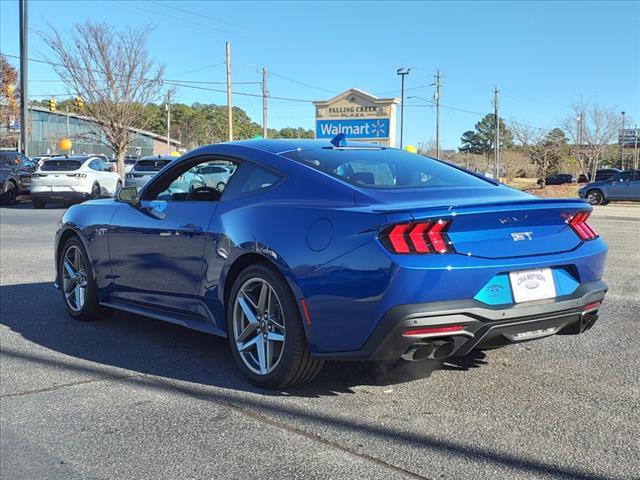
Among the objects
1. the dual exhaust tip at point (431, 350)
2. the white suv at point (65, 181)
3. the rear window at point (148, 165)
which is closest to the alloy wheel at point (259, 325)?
the dual exhaust tip at point (431, 350)

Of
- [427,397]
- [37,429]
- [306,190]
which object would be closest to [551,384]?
[427,397]

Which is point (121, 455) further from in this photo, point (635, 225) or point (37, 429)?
point (635, 225)

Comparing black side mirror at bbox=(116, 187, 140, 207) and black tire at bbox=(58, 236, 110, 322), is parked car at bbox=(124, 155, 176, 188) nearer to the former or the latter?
black tire at bbox=(58, 236, 110, 322)

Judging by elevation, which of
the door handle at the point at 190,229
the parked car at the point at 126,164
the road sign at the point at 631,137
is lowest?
the door handle at the point at 190,229

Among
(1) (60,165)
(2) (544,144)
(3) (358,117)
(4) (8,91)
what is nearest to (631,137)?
(2) (544,144)

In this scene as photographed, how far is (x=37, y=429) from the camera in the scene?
3.55 meters

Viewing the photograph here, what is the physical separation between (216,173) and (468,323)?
7.83ft

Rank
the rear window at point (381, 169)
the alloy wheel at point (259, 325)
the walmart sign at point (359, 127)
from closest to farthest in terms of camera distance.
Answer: the alloy wheel at point (259, 325)
the rear window at point (381, 169)
the walmart sign at point (359, 127)

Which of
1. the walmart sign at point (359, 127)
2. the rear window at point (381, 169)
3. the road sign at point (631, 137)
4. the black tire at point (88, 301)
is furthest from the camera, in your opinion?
the road sign at point (631, 137)

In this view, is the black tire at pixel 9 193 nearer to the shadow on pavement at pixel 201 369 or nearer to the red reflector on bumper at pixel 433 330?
the shadow on pavement at pixel 201 369

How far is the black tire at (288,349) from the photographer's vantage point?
149 inches

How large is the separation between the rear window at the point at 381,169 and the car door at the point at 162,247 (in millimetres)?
810

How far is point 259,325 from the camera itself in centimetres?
406

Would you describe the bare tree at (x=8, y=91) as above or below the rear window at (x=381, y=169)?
above
